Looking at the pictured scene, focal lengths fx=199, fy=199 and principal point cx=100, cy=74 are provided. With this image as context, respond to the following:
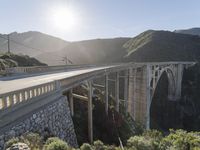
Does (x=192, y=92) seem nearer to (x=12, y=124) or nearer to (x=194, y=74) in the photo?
(x=194, y=74)

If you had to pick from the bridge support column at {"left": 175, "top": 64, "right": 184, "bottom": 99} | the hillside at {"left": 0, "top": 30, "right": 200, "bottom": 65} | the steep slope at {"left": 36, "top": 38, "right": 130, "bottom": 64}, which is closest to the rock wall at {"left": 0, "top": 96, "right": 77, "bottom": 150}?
the bridge support column at {"left": 175, "top": 64, "right": 184, "bottom": 99}

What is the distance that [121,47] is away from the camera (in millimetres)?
98188

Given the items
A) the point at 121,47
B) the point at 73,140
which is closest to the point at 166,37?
the point at 121,47

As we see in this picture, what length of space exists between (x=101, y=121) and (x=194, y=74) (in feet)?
139

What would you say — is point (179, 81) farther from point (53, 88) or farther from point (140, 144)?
point (140, 144)

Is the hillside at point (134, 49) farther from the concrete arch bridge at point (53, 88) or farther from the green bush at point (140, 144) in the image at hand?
the green bush at point (140, 144)

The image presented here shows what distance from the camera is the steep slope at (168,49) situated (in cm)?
7200

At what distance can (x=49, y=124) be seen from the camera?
8195mm

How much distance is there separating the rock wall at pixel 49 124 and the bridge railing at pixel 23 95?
0.62 metres

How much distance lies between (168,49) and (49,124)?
7323cm

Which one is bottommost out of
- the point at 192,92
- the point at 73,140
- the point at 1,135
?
the point at 192,92

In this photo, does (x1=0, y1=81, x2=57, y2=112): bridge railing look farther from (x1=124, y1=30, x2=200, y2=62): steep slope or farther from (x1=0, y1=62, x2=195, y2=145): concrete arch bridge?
(x1=124, y1=30, x2=200, y2=62): steep slope

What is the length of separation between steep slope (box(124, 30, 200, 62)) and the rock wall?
65.4 m

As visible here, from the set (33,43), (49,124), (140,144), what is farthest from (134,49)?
(33,43)
